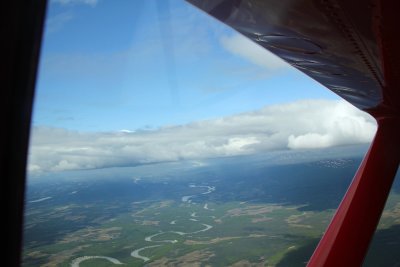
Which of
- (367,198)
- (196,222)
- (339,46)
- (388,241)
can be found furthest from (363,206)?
(196,222)

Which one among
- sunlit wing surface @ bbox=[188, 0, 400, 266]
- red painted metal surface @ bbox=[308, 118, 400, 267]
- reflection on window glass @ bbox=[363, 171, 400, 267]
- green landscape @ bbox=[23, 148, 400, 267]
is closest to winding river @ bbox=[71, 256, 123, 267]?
green landscape @ bbox=[23, 148, 400, 267]

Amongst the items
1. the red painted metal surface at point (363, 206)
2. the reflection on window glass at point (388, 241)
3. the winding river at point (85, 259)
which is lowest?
the winding river at point (85, 259)

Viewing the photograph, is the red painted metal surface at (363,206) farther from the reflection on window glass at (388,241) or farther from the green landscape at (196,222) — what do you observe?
the reflection on window glass at (388,241)

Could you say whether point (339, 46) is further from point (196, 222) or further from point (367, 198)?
point (196, 222)

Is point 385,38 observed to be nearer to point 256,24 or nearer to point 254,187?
point 256,24

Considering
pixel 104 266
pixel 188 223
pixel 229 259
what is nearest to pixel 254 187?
pixel 188 223

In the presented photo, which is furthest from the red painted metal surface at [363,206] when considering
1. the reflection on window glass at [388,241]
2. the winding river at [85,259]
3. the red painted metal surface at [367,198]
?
the winding river at [85,259]

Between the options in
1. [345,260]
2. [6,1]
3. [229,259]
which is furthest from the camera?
[229,259]
